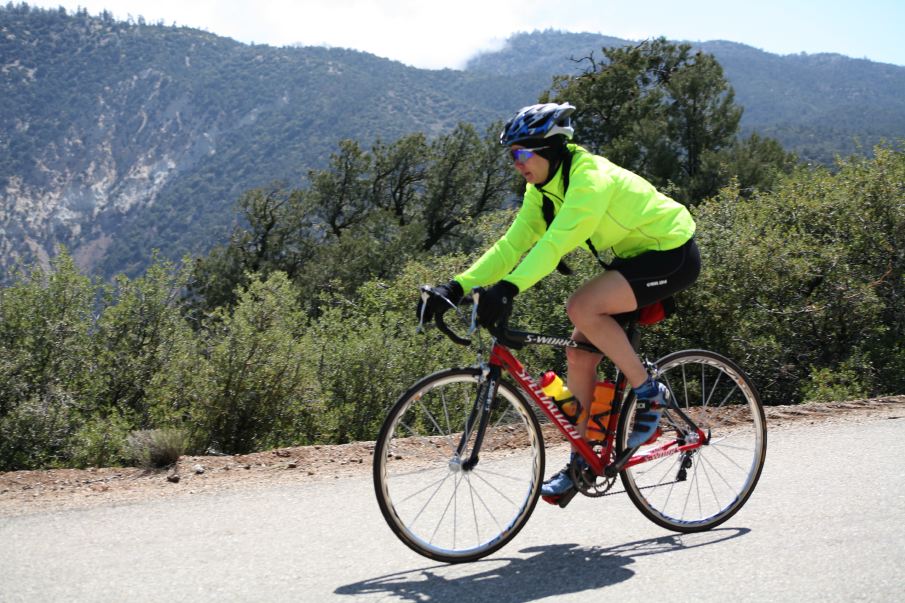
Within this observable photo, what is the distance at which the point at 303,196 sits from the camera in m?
50.6

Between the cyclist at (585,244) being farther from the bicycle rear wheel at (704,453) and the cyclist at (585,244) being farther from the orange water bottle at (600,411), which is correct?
the bicycle rear wheel at (704,453)

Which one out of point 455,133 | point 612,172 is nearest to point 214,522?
point 612,172

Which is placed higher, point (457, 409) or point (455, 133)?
point (455, 133)

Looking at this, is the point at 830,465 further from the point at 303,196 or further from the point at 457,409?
the point at 303,196

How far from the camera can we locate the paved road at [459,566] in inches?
143

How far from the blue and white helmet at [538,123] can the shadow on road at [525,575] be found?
6.39 ft

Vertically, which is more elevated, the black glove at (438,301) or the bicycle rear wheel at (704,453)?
the black glove at (438,301)

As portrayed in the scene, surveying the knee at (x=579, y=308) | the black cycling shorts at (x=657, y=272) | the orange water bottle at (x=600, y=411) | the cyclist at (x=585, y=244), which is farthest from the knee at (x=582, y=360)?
the black cycling shorts at (x=657, y=272)

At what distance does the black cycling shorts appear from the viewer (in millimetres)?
4188

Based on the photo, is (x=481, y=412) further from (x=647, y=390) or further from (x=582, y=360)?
(x=647, y=390)

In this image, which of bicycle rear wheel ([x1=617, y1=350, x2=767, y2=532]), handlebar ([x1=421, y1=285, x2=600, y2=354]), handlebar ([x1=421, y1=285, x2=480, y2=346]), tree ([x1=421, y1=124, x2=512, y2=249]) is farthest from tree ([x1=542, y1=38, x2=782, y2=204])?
handlebar ([x1=421, y1=285, x2=480, y2=346])

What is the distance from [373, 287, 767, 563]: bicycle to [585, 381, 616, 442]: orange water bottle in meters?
0.03

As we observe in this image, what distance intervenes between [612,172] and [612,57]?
41.4 metres

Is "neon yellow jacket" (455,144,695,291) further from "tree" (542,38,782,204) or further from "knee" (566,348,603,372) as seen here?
"tree" (542,38,782,204)
